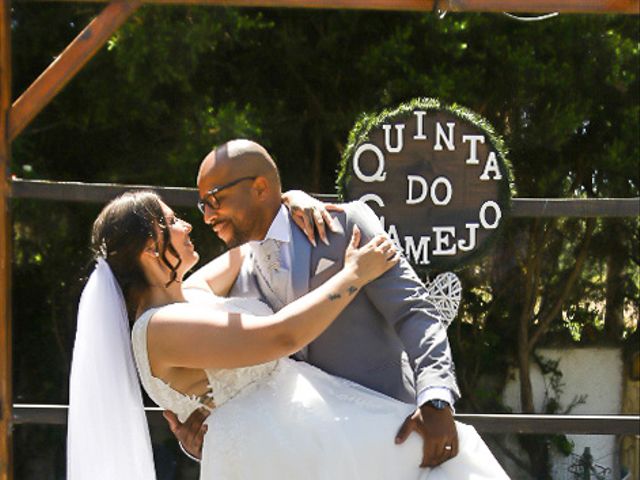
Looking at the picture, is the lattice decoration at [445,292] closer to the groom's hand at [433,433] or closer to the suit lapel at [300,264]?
the suit lapel at [300,264]

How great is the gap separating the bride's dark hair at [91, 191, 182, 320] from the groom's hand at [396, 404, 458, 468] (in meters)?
0.63

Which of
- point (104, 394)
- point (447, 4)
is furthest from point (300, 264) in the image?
point (447, 4)

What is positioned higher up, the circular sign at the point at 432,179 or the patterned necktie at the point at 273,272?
the circular sign at the point at 432,179

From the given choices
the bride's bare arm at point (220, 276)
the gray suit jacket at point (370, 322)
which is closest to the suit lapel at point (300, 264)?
the gray suit jacket at point (370, 322)

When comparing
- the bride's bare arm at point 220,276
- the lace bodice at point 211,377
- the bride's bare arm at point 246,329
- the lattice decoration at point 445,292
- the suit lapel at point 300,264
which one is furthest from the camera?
the lattice decoration at point 445,292

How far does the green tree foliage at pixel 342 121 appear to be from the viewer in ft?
18.2

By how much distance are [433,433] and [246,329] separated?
1.50ft

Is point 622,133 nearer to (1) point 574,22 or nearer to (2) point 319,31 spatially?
(1) point 574,22

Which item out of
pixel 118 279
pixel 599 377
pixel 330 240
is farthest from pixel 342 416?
pixel 599 377

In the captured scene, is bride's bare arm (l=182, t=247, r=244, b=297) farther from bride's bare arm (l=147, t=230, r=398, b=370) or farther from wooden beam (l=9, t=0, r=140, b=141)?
wooden beam (l=9, t=0, r=140, b=141)

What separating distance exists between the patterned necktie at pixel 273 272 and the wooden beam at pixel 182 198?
1119 millimetres

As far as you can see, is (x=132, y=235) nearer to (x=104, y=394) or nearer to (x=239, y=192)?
(x=239, y=192)

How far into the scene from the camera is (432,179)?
11.9ft

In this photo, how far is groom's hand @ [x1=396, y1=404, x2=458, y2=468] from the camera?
7.41 feet
